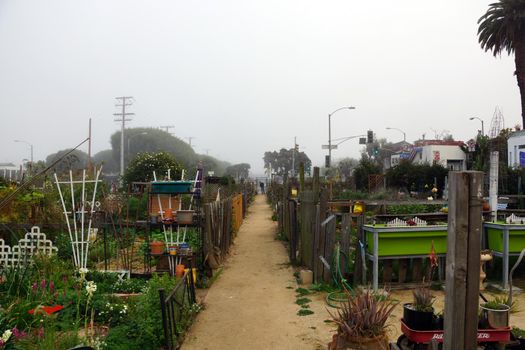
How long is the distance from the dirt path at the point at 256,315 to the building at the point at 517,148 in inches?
927

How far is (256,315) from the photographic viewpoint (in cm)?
688

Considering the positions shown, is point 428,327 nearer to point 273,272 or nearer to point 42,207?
point 273,272

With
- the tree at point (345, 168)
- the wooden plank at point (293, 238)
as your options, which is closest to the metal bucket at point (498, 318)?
the wooden plank at point (293, 238)

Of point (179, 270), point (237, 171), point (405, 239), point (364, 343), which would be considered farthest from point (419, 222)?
point (237, 171)

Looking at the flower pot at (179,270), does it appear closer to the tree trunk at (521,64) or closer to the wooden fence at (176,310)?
the wooden fence at (176,310)

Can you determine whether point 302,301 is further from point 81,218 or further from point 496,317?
point 81,218

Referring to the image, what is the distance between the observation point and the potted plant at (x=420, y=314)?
13.7 feet

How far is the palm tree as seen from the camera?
29.1 m

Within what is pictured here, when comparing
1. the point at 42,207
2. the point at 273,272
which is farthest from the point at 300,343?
the point at 42,207

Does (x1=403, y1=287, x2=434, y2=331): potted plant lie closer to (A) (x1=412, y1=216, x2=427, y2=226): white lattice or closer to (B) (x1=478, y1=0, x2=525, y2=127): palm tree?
(A) (x1=412, y1=216, x2=427, y2=226): white lattice

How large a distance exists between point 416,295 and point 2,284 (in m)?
6.21

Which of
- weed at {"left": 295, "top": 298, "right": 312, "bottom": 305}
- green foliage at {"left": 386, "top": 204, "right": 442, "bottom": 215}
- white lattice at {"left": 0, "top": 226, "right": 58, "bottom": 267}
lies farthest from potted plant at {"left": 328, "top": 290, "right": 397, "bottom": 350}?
green foliage at {"left": 386, "top": 204, "right": 442, "bottom": 215}

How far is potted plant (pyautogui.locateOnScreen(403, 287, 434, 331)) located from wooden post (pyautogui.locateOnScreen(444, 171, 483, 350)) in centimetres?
125

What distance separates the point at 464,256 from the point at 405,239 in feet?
17.1
